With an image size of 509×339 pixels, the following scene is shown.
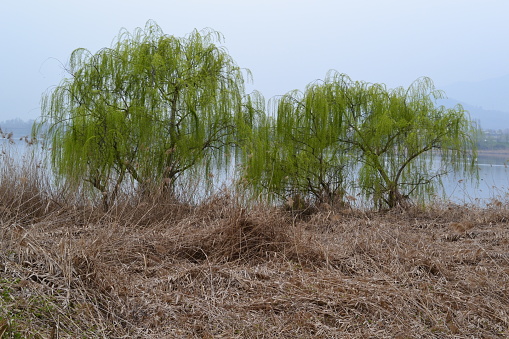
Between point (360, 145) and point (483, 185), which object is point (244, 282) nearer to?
point (360, 145)

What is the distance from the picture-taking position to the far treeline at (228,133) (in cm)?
585

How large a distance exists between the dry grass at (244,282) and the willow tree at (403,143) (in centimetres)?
A: 189

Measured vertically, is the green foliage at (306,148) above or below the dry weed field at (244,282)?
above

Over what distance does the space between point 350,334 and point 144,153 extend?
3645 mm

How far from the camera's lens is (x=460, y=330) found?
2863 mm

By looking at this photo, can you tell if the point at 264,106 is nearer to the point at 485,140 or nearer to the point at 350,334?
the point at 485,140

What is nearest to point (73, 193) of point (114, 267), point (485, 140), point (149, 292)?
point (114, 267)

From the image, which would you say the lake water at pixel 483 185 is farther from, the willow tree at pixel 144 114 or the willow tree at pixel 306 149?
the willow tree at pixel 144 114

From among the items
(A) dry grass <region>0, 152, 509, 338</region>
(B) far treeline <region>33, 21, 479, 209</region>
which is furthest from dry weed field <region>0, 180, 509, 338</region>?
(B) far treeline <region>33, 21, 479, 209</region>

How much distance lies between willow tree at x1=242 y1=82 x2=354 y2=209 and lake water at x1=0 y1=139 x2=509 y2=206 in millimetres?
1337

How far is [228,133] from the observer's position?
6215 mm

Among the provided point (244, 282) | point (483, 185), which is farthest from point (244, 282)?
point (483, 185)

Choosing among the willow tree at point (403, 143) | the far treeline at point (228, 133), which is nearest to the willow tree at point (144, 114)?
the far treeline at point (228, 133)

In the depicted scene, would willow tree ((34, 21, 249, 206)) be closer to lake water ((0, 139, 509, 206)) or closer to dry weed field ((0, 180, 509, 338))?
Answer: dry weed field ((0, 180, 509, 338))
